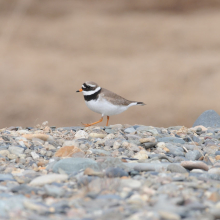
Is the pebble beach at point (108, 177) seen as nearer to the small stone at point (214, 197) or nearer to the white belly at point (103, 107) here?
the small stone at point (214, 197)

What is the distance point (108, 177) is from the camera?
9.64ft

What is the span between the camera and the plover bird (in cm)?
609

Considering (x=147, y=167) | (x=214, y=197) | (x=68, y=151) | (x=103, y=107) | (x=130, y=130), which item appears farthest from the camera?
(x=103, y=107)

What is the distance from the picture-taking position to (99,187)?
8.40ft

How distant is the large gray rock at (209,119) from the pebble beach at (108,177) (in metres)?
1.43

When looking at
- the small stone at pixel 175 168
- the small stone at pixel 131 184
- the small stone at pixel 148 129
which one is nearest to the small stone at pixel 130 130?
the small stone at pixel 148 129

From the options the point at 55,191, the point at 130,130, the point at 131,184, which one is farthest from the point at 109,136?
the point at 55,191

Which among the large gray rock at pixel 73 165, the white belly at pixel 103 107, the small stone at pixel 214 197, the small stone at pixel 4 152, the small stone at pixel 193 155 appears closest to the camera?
the small stone at pixel 214 197

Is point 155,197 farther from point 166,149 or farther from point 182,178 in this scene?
point 166,149

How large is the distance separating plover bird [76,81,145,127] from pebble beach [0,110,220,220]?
0.63 meters

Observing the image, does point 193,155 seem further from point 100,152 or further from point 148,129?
point 148,129

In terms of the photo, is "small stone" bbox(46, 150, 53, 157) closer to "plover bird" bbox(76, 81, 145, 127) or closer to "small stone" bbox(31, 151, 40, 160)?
"small stone" bbox(31, 151, 40, 160)

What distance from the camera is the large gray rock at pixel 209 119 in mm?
6949

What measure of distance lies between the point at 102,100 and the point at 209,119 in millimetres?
2473
